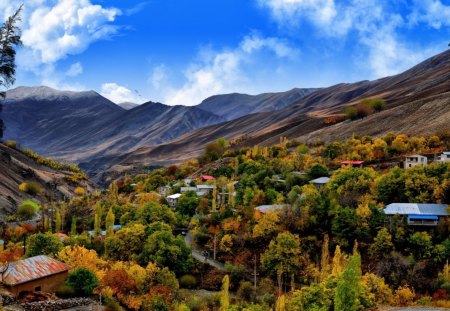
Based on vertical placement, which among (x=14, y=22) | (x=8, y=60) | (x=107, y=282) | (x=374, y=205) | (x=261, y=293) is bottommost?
(x=261, y=293)

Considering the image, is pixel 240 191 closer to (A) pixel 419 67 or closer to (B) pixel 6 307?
(B) pixel 6 307

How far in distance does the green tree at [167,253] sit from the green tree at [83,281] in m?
8.69

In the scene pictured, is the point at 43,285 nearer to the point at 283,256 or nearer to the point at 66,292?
the point at 66,292

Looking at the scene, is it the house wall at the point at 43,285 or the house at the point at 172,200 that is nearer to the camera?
the house wall at the point at 43,285

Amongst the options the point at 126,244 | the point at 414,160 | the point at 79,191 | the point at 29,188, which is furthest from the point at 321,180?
the point at 79,191

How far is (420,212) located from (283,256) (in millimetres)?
11349

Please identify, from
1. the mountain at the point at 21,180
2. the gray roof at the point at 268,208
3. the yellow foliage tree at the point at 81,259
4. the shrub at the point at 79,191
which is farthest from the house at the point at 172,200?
the shrub at the point at 79,191

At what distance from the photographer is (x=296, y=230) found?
41.6 m

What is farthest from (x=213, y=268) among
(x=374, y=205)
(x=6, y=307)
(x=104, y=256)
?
(x=6, y=307)

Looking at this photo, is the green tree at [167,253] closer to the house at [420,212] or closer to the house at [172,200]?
the house at [420,212]

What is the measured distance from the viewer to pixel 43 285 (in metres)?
27.5

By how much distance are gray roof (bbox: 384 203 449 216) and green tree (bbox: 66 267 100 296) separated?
23359mm

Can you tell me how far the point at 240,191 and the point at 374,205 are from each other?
18.1 m

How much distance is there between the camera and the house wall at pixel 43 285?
84.1ft
